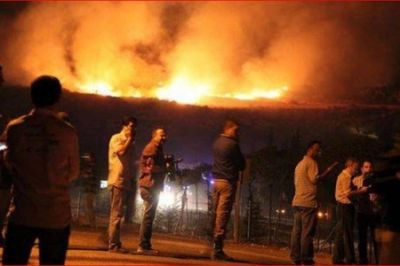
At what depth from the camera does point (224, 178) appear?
8258 millimetres

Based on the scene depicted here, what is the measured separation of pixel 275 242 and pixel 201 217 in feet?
8.99

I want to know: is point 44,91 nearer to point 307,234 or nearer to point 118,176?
point 118,176

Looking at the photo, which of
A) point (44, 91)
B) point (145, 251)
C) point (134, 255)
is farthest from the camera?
point (145, 251)

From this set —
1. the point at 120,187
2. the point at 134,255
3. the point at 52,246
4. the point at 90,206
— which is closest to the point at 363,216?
the point at 134,255

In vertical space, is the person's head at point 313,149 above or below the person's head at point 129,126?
below

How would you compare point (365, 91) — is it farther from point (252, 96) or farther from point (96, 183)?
point (96, 183)

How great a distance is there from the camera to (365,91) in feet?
130

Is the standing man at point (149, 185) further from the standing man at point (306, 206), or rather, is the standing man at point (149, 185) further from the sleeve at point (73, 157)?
the sleeve at point (73, 157)

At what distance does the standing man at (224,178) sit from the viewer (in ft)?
26.8

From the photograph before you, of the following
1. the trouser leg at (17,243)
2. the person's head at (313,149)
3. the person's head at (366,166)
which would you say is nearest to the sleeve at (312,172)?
the person's head at (313,149)

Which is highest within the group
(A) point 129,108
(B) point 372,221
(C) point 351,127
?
(A) point 129,108

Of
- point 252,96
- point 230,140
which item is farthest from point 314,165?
point 252,96

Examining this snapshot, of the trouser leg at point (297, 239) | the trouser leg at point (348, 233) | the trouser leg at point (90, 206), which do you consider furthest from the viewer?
the trouser leg at point (90, 206)

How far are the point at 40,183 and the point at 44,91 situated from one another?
618 millimetres
